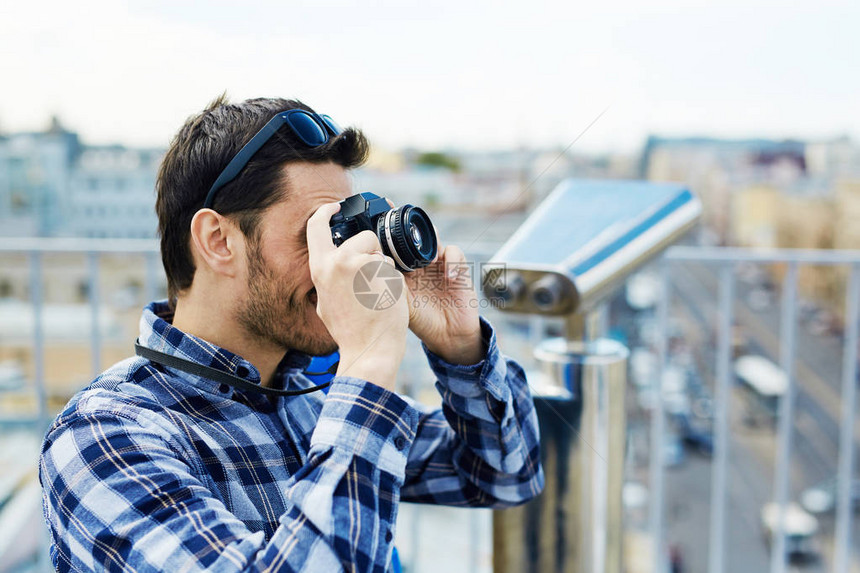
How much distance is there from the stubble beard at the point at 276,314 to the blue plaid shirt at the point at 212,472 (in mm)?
52

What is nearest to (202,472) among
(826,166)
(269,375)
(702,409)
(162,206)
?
(269,375)

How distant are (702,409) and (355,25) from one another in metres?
21.8

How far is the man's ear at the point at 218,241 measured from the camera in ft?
2.88

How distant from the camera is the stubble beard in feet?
2.93

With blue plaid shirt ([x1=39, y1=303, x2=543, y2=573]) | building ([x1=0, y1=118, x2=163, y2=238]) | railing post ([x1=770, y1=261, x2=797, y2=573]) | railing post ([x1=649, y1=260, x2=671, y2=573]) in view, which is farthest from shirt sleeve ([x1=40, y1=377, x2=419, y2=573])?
railing post ([x1=770, y1=261, x2=797, y2=573])

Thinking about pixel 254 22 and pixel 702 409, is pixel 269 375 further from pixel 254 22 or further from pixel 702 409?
pixel 702 409

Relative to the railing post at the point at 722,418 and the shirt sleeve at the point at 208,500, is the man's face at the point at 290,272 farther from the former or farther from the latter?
the railing post at the point at 722,418

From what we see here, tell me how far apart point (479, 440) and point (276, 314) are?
36 cm

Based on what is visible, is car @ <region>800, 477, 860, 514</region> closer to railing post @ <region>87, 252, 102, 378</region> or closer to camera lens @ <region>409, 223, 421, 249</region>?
railing post @ <region>87, 252, 102, 378</region>

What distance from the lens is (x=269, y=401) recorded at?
941mm

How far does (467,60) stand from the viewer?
3.84 ft

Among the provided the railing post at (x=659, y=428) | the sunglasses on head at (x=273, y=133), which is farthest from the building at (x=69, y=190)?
the railing post at (x=659, y=428)

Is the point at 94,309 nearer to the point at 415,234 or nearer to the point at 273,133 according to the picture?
the point at 273,133

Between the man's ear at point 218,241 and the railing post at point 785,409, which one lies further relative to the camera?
the railing post at point 785,409
